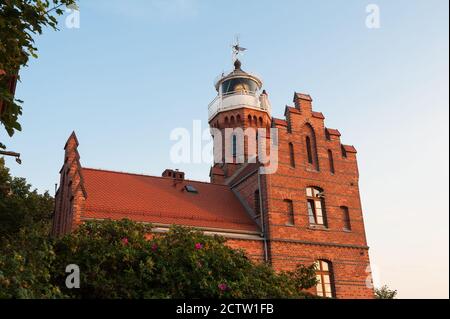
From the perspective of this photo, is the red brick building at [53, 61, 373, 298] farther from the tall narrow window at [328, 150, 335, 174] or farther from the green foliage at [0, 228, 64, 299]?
the green foliage at [0, 228, 64, 299]

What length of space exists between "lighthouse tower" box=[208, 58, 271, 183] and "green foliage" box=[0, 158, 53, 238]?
1211 centimetres

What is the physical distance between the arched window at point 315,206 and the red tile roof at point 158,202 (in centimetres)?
310

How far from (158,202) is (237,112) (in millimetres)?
15380

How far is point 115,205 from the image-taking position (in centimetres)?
2169

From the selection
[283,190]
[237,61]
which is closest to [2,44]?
[283,190]

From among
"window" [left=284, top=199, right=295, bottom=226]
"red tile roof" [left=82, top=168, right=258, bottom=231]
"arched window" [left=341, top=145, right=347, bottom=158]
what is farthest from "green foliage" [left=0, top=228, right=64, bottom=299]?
"arched window" [left=341, top=145, right=347, bottom=158]

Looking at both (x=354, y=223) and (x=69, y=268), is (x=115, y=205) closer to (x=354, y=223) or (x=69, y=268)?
(x=69, y=268)

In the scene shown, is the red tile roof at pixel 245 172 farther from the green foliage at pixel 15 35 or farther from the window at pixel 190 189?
the green foliage at pixel 15 35

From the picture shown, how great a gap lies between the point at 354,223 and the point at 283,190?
4394 millimetres

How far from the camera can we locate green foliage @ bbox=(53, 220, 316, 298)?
11523mm

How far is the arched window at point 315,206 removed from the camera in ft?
77.5

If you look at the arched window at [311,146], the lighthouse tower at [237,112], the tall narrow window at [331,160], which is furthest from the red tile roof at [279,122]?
the lighthouse tower at [237,112]

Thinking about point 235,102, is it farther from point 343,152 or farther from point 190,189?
point 190,189
